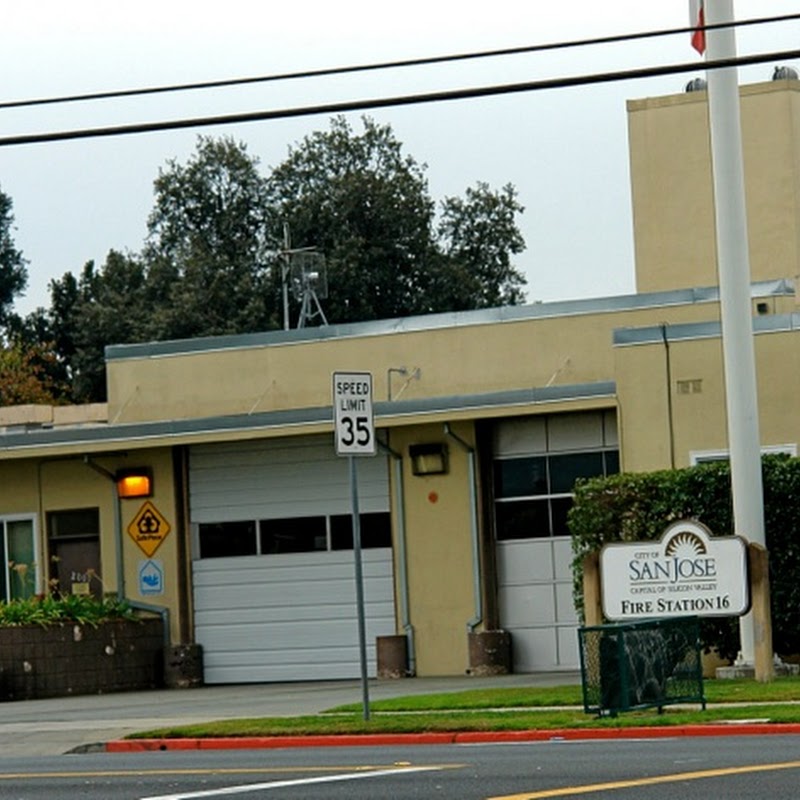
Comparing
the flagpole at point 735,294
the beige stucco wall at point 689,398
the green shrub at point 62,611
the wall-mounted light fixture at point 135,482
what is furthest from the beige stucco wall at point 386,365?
the flagpole at point 735,294

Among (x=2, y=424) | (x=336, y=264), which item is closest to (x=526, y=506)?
(x=2, y=424)

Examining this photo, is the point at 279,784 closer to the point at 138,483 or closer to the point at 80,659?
the point at 80,659

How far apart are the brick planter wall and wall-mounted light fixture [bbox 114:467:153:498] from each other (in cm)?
209

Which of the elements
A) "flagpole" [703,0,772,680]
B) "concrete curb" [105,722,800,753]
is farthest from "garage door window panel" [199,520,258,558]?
"concrete curb" [105,722,800,753]

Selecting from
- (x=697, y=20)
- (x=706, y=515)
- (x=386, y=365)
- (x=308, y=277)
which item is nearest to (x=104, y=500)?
(x=386, y=365)

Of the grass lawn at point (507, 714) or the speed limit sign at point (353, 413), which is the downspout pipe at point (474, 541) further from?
the speed limit sign at point (353, 413)

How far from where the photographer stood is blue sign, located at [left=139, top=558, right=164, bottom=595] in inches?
1345

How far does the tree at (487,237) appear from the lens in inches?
2803

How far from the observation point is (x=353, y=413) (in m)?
20.7

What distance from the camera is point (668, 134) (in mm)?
34469

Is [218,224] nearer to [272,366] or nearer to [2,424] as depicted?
[2,424]

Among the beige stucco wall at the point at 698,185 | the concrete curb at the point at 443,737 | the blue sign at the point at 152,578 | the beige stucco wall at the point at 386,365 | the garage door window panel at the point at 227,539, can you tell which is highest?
the beige stucco wall at the point at 698,185

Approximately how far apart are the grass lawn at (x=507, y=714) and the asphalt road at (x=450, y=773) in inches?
43.1

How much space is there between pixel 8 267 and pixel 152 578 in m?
59.4
